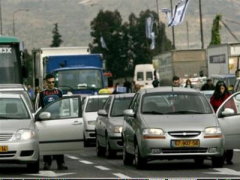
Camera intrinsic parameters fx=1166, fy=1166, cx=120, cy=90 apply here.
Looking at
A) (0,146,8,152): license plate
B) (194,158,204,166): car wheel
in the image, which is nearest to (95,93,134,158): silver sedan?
(194,158,204,166): car wheel

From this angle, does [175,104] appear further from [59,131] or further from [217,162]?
[59,131]

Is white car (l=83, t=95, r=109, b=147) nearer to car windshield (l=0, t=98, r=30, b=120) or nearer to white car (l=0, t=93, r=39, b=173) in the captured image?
car windshield (l=0, t=98, r=30, b=120)

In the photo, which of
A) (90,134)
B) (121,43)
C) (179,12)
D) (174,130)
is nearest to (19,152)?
(174,130)

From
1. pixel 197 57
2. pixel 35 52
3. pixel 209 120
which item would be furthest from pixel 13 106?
pixel 197 57

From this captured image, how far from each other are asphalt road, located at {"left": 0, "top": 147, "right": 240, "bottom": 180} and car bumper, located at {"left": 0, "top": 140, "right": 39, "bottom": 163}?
0.98 feet

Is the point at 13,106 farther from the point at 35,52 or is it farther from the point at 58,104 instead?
the point at 35,52

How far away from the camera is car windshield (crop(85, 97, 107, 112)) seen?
35344 millimetres

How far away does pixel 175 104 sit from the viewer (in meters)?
23.4

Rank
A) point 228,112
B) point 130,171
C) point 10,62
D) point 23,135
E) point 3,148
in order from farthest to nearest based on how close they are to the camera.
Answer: point 10,62 → point 228,112 → point 130,171 → point 23,135 → point 3,148

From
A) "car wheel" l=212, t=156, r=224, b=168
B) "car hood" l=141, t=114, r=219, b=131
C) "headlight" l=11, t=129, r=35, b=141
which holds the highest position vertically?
"car hood" l=141, t=114, r=219, b=131

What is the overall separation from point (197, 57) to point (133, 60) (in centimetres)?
8127

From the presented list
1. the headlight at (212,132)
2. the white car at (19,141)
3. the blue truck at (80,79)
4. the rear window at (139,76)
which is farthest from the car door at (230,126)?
the rear window at (139,76)

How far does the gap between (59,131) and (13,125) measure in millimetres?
1572

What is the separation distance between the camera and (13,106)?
23.1m
